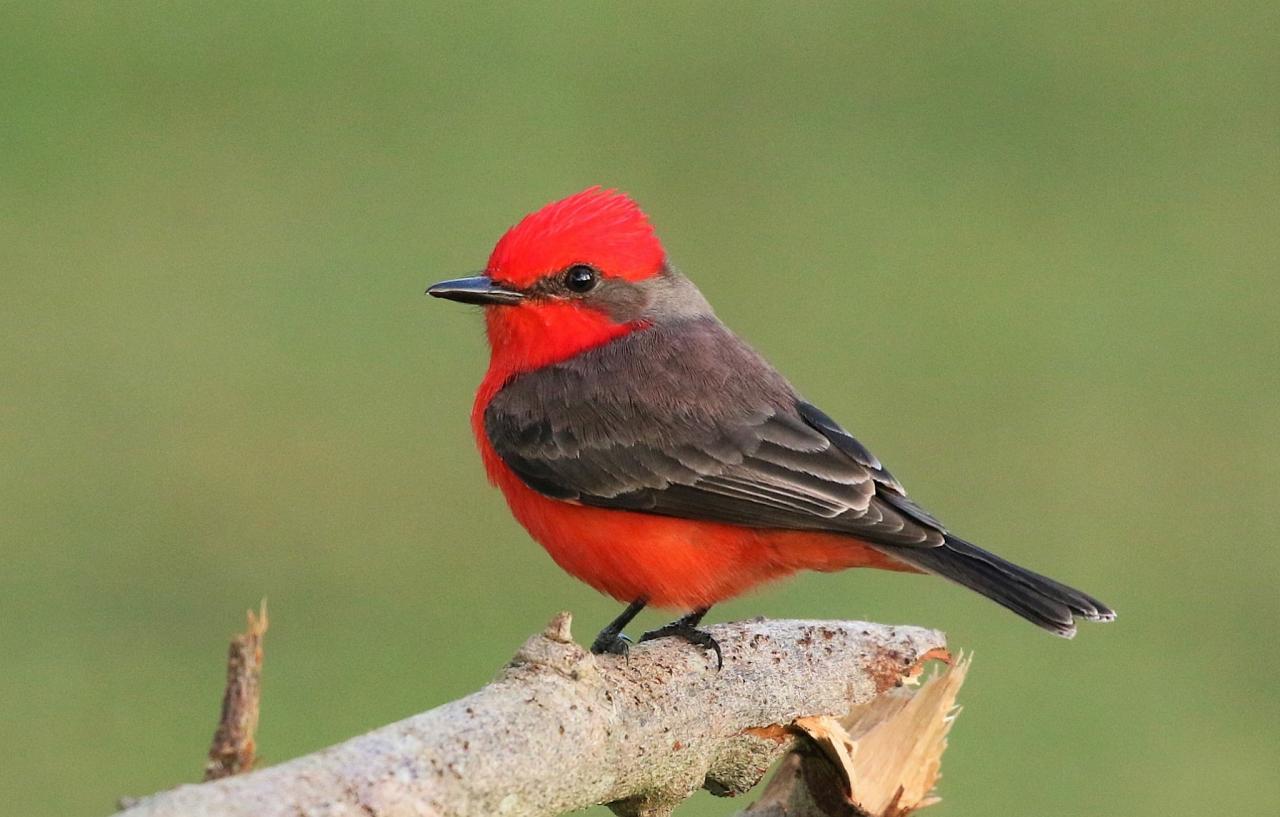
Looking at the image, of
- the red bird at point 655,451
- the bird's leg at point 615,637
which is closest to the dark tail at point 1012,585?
the red bird at point 655,451

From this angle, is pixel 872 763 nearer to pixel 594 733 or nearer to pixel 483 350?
pixel 594 733

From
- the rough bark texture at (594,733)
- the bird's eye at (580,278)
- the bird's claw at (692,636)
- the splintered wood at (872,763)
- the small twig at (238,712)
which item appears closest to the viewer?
the rough bark texture at (594,733)

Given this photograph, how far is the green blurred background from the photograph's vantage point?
909cm

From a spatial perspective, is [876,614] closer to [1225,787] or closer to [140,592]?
[1225,787]

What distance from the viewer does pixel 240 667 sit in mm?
3467

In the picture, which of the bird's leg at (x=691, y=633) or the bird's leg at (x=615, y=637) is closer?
the bird's leg at (x=691, y=633)

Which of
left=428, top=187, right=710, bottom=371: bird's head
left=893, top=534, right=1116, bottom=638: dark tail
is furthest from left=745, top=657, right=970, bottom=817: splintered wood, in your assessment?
left=428, top=187, right=710, bottom=371: bird's head

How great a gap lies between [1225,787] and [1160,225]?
17.1ft

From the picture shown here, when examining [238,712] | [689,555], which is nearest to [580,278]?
[689,555]

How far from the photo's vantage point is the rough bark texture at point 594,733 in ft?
10.8

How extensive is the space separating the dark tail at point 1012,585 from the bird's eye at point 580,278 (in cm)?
129

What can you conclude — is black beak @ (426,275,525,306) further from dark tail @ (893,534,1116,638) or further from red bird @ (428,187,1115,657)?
dark tail @ (893,534,1116,638)

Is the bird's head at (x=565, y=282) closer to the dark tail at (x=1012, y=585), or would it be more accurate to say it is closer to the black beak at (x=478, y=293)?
the black beak at (x=478, y=293)

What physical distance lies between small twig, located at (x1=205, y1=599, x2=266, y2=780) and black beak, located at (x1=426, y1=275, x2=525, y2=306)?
2.53 m
